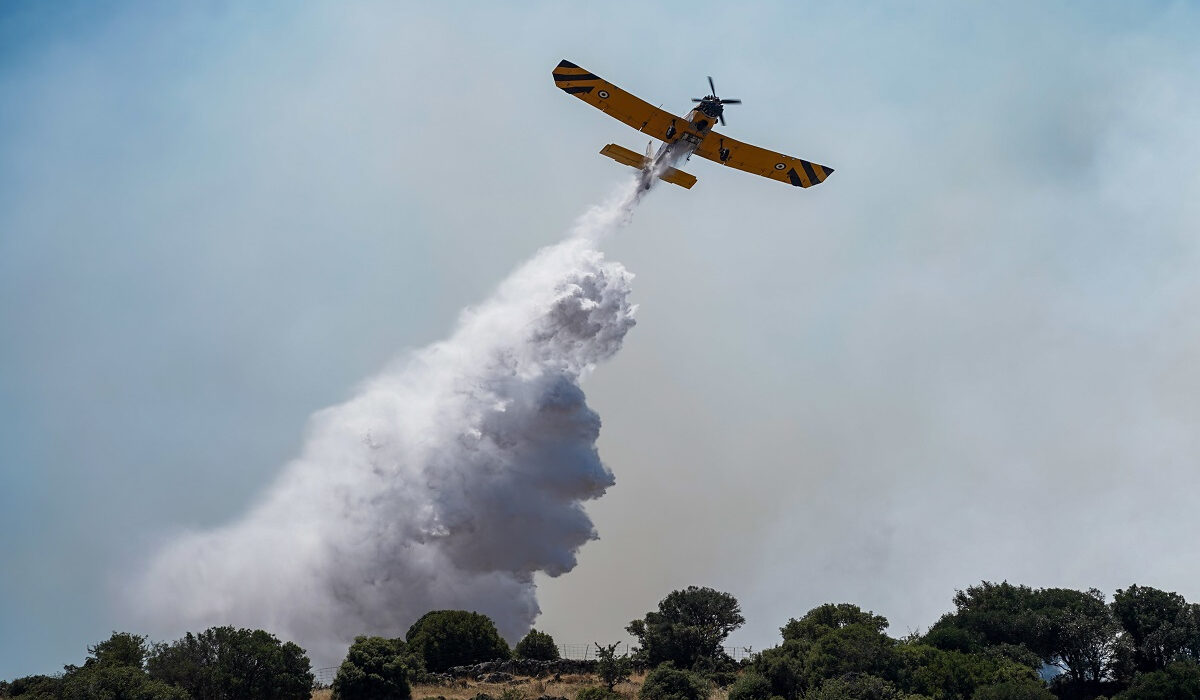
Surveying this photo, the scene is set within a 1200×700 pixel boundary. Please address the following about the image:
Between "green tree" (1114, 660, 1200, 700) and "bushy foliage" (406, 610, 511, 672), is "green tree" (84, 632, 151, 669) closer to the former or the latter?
"bushy foliage" (406, 610, 511, 672)

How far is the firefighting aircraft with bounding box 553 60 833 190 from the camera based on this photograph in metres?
51.0

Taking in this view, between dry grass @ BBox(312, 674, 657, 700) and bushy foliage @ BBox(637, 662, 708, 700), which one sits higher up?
dry grass @ BBox(312, 674, 657, 700)

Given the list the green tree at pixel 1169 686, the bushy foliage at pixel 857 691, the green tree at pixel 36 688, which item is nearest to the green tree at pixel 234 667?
the green tree at pixel 36 688

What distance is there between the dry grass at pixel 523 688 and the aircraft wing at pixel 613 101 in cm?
2636

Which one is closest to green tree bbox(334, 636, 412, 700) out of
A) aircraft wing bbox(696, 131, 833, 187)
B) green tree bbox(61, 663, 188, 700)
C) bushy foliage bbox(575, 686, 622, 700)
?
green tree bbox(61, 663, 188, 700)

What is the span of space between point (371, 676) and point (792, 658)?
A: 62.4ft

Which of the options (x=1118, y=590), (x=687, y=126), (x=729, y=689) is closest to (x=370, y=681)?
(x=729, y=689)

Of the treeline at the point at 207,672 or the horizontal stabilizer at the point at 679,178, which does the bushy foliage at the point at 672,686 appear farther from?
the horizontal stabilizer at the point at 679,178

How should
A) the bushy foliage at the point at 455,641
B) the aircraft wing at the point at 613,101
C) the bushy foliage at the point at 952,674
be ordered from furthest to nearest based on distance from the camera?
1. the bushy foliage at the point at 455,641
2. the aircraft wing at the point at 613,101
3. the bushy foliage at the point at 952,674

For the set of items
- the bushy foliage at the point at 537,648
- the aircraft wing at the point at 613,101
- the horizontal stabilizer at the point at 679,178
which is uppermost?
the aircraft wing at the point at 613,101

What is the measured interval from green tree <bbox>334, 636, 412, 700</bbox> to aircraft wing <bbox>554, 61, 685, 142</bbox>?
27101mm

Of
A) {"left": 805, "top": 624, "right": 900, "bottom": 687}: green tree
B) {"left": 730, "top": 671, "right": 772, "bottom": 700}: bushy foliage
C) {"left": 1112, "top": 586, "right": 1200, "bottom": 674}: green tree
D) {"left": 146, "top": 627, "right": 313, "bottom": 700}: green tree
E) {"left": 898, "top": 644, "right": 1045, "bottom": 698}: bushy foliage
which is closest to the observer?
{"left": 146, "top": 627, "right": 313, "bottom": 700}: green tree

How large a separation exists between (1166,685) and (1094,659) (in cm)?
926

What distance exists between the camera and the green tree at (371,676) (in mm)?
43031
